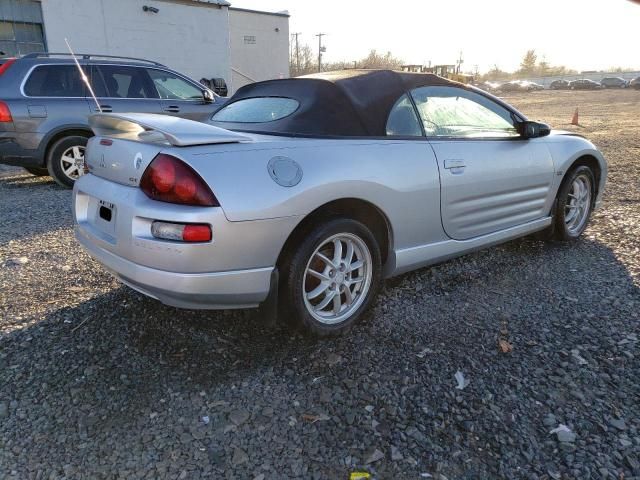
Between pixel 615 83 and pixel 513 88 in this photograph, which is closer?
pixel 615 83

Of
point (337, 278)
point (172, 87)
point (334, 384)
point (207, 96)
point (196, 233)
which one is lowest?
point (334, 384)

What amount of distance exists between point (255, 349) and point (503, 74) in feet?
375

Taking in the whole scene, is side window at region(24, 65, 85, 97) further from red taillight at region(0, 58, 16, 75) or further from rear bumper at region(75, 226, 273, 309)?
rear bumper at region(75, 226, 273, 309)

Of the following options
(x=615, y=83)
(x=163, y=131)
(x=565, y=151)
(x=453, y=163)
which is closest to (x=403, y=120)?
(x=453, y=163)

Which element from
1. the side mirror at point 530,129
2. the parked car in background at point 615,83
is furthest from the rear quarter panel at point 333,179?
the parked car in background at point 615,83

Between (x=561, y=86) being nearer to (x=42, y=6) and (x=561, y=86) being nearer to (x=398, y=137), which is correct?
(x=42, y=6)

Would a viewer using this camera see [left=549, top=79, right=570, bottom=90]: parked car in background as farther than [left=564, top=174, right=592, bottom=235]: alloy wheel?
Yes

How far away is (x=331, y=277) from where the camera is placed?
2.92 metres

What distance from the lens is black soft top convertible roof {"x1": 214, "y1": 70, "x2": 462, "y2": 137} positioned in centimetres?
298

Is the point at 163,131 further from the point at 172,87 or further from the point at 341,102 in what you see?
the point at 172,87


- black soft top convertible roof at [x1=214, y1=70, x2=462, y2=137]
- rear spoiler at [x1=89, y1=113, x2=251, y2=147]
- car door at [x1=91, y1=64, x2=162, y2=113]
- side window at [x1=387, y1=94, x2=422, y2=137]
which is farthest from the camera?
car door at [x1=91, y1=64, x2=162, y2=113]

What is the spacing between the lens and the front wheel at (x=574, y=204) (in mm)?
4363

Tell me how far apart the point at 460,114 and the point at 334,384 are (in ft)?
7.47

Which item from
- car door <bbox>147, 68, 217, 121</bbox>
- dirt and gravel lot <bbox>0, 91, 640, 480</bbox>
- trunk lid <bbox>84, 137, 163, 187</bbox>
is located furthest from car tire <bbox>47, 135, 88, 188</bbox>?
trunk lid <bbox>84, 137, 163, 187</bbox>
